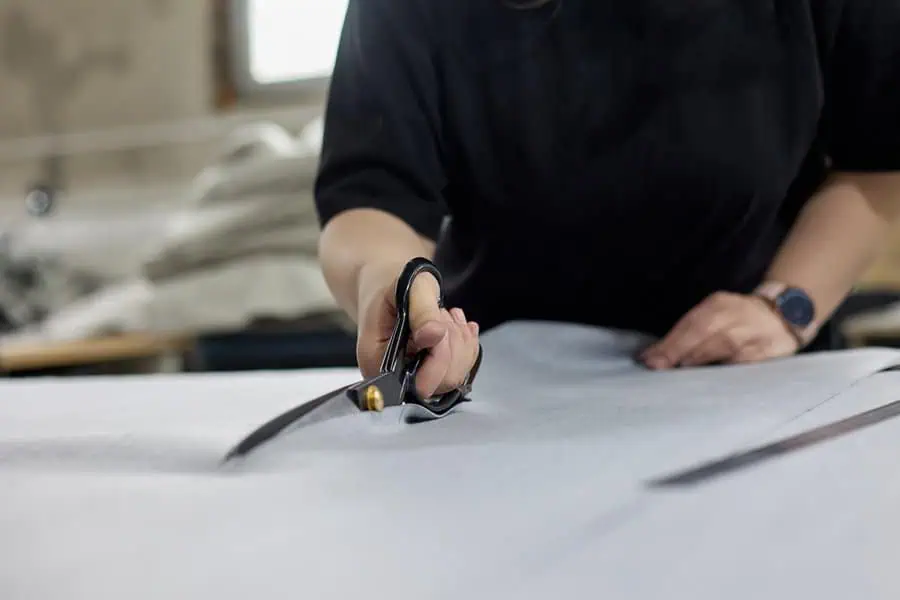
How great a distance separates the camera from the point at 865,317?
95cm

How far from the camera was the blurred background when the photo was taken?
116 centimetres

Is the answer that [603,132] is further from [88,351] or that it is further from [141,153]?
[141,153]

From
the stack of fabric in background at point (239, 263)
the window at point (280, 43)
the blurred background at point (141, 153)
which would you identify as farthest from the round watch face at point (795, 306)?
Answer: the window at point (280, 43)

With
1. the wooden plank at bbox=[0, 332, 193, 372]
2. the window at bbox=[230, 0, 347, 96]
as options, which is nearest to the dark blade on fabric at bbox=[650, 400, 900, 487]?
the wooden plank at bbox=[0, 332, 193, 372]

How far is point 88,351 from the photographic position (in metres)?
1.12

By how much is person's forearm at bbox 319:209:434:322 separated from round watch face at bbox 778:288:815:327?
20 cm

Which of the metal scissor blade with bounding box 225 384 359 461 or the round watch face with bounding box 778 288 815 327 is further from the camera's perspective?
the round watch face with bounding box 778 288 815 327

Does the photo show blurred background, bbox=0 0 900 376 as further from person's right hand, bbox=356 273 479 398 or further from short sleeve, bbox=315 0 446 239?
person's right hand, bbox=356 273 479 398

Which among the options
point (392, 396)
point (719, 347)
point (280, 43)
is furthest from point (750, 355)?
point (280, 43)

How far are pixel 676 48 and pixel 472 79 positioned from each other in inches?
4.3

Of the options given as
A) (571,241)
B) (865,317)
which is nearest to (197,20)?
(865,317)

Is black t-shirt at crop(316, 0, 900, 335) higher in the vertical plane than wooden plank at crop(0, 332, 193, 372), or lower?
higher

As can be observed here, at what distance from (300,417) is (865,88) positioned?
1.25 feet

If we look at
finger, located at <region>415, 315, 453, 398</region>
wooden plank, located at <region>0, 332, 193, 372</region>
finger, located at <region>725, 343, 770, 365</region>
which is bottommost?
wooden plank, located at <region>0, 332, 193, 372</region>
